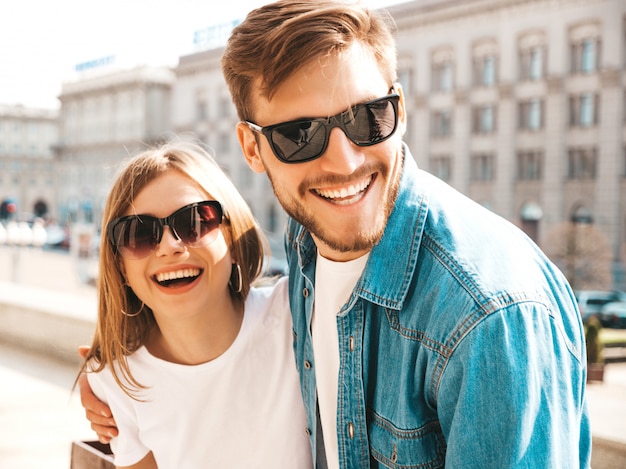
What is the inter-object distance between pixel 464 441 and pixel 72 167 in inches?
2779

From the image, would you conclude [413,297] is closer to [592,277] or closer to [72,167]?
[592,277]

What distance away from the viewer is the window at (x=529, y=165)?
35531 mm

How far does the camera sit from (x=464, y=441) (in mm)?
1365

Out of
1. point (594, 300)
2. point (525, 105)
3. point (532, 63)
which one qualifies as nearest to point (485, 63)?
point (532, 63)

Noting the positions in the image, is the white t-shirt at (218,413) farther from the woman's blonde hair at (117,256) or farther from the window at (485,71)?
the window at (485,71)

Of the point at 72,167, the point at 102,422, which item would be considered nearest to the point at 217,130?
the point at 72,167

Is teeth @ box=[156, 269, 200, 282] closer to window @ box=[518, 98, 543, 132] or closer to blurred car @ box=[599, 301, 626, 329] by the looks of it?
blurred car @ box=[599, 301, 626, 329]

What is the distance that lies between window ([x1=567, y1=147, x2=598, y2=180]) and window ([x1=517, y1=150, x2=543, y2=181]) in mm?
1590

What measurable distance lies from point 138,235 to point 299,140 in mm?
656

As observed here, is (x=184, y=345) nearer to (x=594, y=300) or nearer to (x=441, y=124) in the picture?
(x=594, y=300)

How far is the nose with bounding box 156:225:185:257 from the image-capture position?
200cm

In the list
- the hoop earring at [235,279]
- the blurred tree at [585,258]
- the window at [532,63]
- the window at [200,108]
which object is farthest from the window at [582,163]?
the hoop earring at [235,279]

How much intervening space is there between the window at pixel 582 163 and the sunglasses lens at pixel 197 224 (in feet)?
113

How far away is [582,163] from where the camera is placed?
33938 mm
